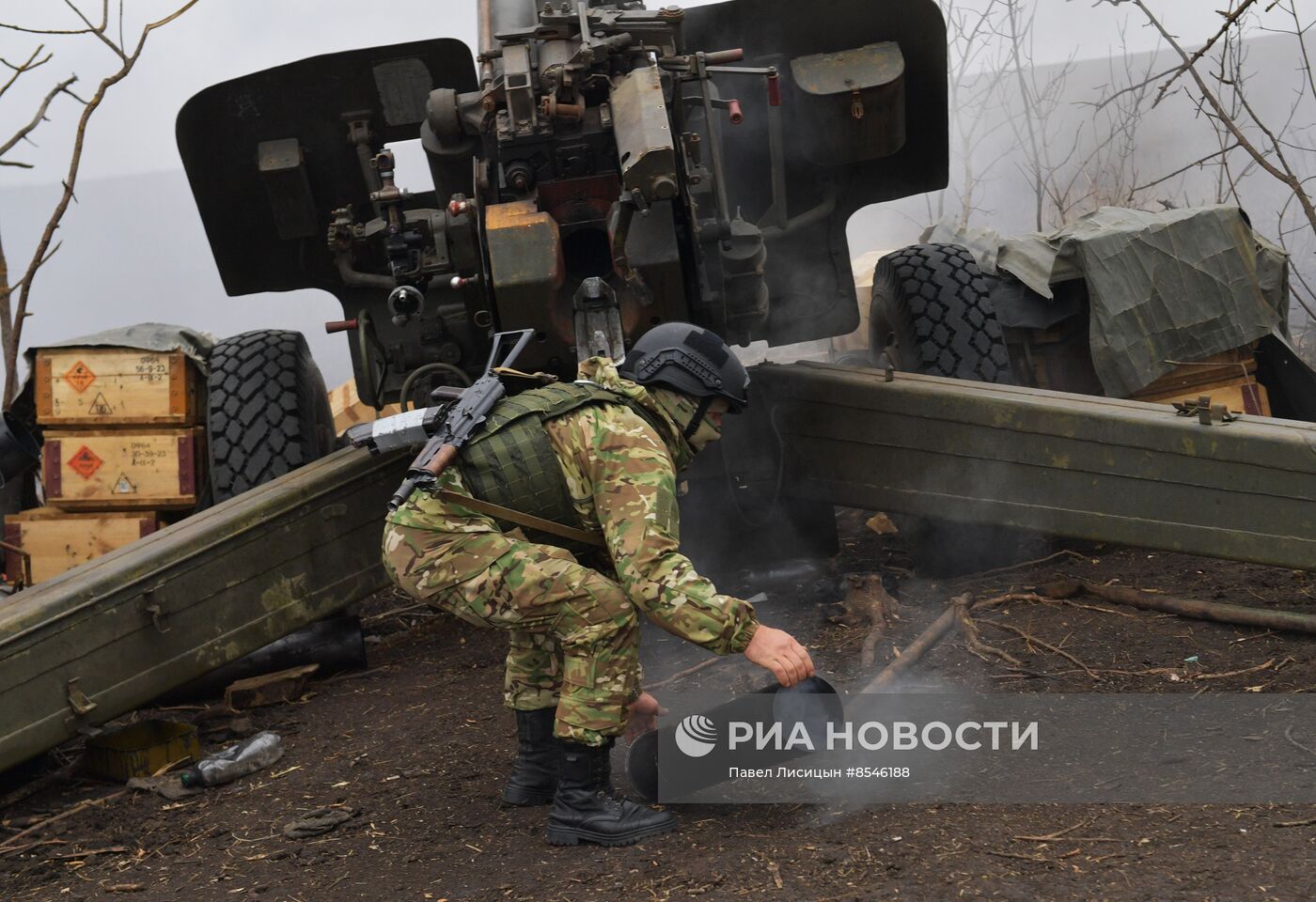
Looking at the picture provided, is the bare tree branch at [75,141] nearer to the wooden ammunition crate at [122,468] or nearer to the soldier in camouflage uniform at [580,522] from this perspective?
the wooden ammunition crate at [122,468]

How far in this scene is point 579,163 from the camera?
499 cm

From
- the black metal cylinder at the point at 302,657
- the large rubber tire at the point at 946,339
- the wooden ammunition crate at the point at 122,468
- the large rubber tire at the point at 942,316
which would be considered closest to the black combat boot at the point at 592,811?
the black metal cylinder at the point at 302,657

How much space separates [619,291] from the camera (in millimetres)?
5000

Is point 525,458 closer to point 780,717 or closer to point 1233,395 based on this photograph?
point 780,717

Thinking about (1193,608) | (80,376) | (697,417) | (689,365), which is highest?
(689,365)

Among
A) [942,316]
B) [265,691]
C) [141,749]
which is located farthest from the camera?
[942,316]

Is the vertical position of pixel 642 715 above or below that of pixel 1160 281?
below

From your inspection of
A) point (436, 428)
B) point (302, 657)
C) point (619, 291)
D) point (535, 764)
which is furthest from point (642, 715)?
point (302, 657)

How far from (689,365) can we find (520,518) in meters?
0.58

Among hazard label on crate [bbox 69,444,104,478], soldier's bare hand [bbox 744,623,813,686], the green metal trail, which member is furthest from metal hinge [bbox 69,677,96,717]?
soldier's bare hand [bbox 744,623,813,686]

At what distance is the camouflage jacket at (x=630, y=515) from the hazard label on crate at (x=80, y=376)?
3.07m

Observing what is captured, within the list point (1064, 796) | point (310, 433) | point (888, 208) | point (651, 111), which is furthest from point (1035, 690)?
point (888, 208)

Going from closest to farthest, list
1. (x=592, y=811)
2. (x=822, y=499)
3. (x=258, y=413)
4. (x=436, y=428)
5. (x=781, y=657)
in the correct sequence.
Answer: (x=781, y=657) → (x=592, y=811) → (x=436, y=428) → (x=822, y=499) → (x=258, y=413)

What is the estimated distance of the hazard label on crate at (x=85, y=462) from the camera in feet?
20.2
